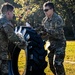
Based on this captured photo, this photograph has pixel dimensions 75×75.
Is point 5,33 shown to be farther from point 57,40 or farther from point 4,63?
point 57,40

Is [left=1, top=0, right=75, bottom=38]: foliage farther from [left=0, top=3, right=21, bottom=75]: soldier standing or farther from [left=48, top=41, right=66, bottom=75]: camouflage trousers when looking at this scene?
[left=0, top=3, right=21, bottom=75]: soldier standing

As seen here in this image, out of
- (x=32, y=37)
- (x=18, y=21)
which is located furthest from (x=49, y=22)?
(x=18, y=21)

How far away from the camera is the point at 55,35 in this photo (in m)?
8.54

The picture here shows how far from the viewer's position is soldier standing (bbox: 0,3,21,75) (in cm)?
723

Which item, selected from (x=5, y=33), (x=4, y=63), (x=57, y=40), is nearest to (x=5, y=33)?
(x=5, y=33)

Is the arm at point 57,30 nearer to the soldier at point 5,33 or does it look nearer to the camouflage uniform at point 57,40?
the camouflage uniform at point 57,40

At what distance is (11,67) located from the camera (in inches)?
348

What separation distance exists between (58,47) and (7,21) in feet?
6.46

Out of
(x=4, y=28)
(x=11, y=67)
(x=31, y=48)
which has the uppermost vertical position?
(x=4, y=28)

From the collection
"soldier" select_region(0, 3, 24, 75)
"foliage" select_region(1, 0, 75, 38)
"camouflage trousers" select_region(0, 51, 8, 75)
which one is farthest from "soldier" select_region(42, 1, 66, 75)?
"foliage" select_region(1, 0, 75, 38)

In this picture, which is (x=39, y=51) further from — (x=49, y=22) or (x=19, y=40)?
(x=49, y=22)

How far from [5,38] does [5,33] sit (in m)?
0.14

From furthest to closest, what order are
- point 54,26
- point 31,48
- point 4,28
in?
point 54,26
point 31,48
point 4,28

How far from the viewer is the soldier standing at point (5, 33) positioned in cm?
723
